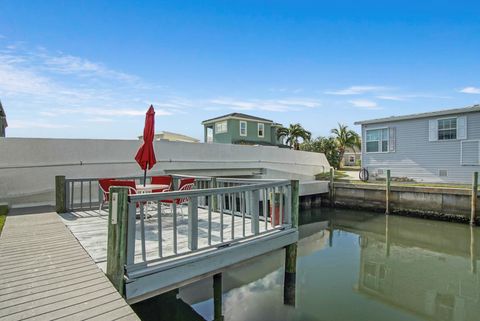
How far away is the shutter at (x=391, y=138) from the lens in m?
16.7

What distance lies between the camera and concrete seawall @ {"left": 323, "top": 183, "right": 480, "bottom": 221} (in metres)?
12.4

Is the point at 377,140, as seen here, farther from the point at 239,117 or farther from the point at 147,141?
the point at 147,141

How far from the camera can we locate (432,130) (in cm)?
1529

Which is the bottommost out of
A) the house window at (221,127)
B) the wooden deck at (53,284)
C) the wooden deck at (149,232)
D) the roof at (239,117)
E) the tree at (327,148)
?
the wooden deck at (53,284)

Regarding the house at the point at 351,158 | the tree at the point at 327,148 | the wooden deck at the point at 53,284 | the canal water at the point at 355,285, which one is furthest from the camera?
the house at the point at 351,158

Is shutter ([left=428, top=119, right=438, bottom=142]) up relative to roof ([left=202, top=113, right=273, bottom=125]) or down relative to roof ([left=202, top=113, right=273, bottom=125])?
down

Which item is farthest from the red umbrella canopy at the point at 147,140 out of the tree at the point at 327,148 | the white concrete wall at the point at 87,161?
the tree at the point at 327,148

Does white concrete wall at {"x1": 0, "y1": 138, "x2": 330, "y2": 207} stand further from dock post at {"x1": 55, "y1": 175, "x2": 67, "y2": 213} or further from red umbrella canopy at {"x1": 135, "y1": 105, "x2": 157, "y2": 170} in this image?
red umbrella canopy at {"x1": 135, "y1": 105, "x2": 157, "y2": 170}

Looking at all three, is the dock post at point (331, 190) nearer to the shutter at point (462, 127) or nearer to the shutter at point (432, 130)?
the shutter at point (432, 130)

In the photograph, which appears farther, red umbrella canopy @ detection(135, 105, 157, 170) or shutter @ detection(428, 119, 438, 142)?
shutter @ detection(428, 119, 438, 142)

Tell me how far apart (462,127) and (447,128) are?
0.64 metres

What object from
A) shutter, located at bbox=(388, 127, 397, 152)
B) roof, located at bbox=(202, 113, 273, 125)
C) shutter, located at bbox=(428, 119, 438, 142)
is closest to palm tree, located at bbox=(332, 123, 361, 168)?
roof, located at bbox=(202, 113, 273, 125)

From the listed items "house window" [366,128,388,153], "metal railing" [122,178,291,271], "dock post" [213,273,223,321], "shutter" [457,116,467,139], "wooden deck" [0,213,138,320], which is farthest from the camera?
"house window" [366,128,388,153]

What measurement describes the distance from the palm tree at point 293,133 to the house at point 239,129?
403 centimetres
